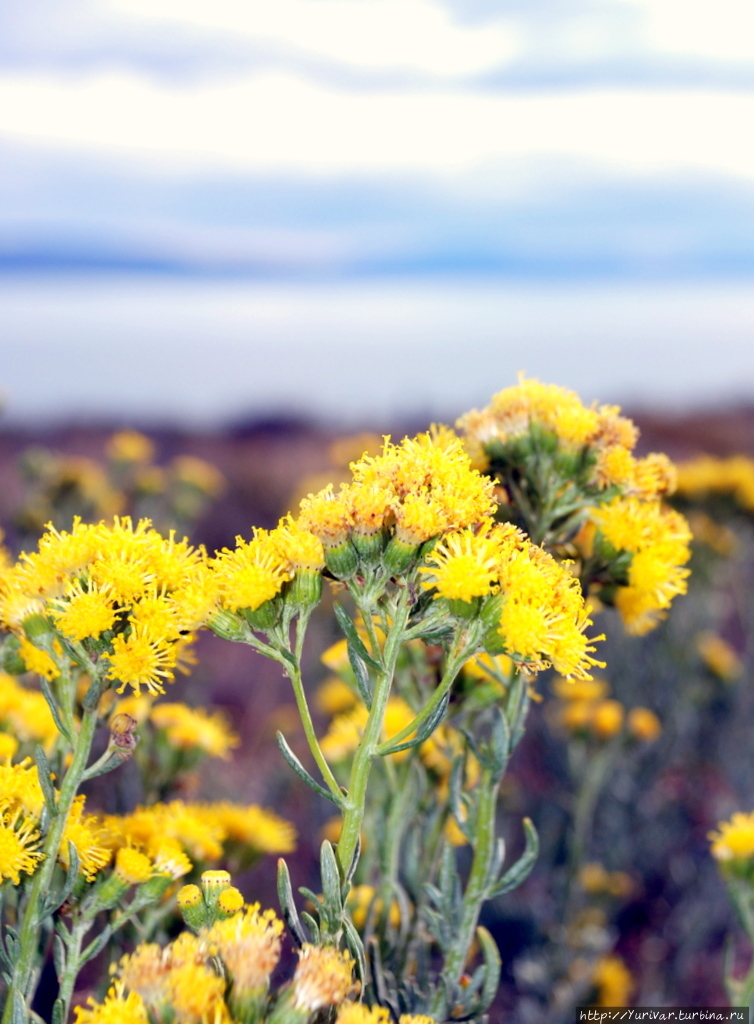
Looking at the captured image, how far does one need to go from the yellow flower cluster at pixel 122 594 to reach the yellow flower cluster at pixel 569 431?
2.40ft

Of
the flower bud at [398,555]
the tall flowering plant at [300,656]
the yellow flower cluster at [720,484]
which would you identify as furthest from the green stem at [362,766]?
the yellow flower cluster at [720,484]

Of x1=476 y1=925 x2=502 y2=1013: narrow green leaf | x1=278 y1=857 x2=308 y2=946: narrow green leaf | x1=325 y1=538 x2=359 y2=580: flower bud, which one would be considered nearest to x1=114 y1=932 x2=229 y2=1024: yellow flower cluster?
x1=278 y1=857 x2=308 y2=946: narrow green leaf

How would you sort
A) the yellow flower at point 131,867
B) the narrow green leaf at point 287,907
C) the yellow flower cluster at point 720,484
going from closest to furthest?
the narrow green leaf at point 287,907, the yellow flower at point 131,867, the yellow flower cluster at point 720,484

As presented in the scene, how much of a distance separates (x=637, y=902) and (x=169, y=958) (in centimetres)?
366

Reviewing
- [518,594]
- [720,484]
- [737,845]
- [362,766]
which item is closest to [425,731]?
[362,766]

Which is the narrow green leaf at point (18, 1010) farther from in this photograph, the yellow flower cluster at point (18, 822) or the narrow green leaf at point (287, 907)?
the narrow green leaf at point (287, 907)

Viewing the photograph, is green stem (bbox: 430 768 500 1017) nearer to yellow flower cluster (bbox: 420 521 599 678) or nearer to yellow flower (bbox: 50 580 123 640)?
yellow flower cluster (bbox: 420 521 599 678)

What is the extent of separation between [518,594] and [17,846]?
2.98 feet

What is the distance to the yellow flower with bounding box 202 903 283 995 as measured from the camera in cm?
123

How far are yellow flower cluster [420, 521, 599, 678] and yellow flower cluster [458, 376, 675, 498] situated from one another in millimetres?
527

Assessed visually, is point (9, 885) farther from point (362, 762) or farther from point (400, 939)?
point (400, 939)

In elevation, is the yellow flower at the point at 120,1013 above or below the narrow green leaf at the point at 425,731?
below

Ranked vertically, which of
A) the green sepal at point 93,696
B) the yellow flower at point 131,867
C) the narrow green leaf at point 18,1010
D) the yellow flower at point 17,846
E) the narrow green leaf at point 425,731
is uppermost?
the narrow green leaf at point 425,731

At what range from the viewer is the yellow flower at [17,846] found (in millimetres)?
1501
